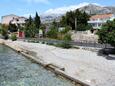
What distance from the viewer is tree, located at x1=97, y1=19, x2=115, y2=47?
43.3 m

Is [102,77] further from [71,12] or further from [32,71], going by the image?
[71,12]

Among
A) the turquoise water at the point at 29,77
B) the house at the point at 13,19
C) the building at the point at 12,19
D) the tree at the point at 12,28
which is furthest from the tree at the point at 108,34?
the building at the point at 12,19

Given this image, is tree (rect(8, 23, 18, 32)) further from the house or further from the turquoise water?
the turquoise water

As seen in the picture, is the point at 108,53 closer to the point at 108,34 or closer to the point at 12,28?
the point at 108,34

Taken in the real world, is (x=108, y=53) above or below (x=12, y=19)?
below

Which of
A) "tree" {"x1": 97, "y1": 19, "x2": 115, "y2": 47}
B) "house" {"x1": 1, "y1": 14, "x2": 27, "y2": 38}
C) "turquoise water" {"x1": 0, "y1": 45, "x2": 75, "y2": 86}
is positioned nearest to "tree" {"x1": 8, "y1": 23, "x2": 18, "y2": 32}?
"house" {"x1": 1, "y1": 14, "x2": 27, "y2": 38}

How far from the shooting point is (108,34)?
43.8m

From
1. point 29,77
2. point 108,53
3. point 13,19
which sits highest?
point 13,19

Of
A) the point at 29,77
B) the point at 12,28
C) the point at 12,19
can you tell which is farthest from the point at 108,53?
the point at 12,19

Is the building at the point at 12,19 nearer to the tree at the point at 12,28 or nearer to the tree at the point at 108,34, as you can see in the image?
the tree at the point at 12,28

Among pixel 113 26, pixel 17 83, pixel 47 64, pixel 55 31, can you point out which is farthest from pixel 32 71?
pixel 55 31

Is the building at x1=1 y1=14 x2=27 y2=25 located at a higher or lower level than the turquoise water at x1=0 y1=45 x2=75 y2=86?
higher

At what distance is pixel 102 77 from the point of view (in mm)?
29000

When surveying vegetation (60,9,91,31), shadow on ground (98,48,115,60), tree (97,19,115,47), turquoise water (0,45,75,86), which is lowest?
turquoise water (0,45,75,86)
